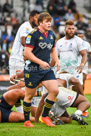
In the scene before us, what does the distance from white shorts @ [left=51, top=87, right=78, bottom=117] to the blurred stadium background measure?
10990 mm

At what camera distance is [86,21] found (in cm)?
2478

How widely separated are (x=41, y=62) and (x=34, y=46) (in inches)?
13.8

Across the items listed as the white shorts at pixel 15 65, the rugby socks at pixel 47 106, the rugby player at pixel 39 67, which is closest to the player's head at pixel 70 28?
the white shorts at pixel 15 65

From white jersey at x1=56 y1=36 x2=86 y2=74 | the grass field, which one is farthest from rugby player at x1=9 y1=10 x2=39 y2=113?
the grass field

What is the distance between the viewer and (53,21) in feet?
74.4

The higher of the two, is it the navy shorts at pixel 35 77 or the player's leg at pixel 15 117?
the navy shorts at pixel 35 77

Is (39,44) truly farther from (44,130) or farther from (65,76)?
(65,76)

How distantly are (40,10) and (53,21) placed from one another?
1152 millimetres

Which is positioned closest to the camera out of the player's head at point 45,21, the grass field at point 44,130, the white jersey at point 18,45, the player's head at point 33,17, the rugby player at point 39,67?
the grass field at point 44,130

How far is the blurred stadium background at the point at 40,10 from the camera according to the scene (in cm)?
1944

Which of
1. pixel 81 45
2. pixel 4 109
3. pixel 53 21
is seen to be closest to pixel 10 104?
pixel 4 109

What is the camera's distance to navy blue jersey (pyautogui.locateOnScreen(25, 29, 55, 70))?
20.9ft

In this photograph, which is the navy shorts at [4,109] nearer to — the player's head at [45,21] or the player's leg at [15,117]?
the player's leg at [15,117]

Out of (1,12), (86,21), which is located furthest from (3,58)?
(86,21)
